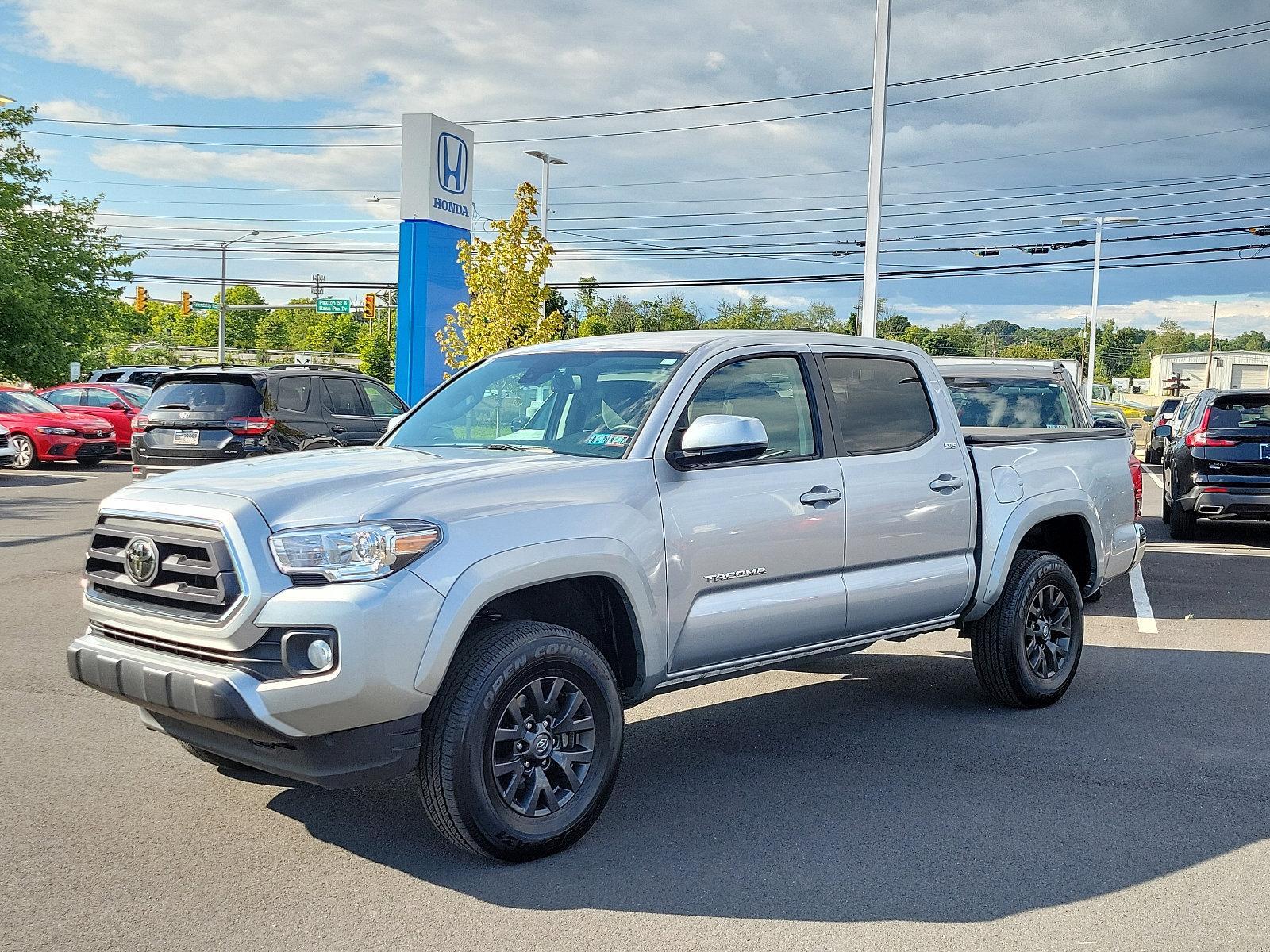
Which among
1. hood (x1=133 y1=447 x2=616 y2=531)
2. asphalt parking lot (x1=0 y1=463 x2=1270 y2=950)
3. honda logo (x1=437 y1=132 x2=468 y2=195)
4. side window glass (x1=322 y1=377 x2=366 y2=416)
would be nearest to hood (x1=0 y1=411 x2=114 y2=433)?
honda logo (x1=437 y1=132 x2=468 y2=195)

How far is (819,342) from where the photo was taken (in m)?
5.72

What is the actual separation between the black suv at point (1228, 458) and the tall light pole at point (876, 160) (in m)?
4.77

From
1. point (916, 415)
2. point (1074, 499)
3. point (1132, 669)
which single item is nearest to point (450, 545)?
point (916, 415)

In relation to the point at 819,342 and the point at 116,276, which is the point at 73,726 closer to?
the point at 819,342

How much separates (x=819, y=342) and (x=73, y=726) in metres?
4.03

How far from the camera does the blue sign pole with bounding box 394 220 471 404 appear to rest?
19.3m

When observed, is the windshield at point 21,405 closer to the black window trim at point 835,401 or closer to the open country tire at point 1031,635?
the black window trim at point 835,401

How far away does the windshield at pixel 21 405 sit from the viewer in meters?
23.0

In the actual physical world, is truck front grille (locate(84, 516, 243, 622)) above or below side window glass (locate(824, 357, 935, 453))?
below

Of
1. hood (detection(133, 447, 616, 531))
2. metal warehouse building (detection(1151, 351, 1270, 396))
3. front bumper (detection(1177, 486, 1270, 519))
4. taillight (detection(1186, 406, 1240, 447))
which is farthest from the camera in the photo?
metal warehouse building (detection(1151, 351, 1270, 396))

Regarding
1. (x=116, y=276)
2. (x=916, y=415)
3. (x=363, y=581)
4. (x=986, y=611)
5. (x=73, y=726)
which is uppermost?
(x=116, y=276)

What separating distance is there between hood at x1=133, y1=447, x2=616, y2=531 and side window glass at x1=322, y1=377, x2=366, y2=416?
34.3 feet

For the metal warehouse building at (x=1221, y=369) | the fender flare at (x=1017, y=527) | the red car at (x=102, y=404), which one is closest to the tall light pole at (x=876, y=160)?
the fender flare at (x=1017, y=527)

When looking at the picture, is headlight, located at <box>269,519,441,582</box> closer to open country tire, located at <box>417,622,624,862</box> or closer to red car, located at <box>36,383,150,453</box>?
open country tire, located at <box>417,622,624,862</box>
